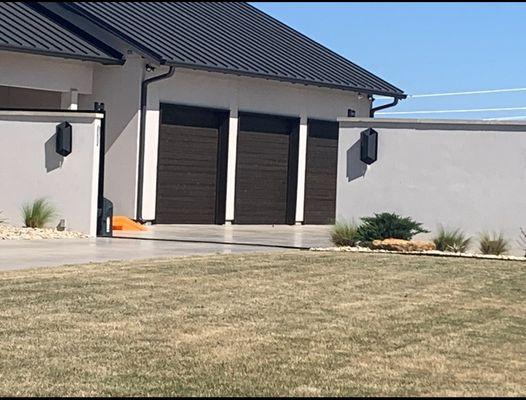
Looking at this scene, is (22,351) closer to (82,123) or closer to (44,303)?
(44,303)

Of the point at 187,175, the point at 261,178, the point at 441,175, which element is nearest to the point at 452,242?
the point at 441,175

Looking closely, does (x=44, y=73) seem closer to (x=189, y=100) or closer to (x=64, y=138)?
(x=189, y=100)

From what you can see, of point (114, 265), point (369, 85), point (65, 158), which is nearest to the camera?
point (114, 265)

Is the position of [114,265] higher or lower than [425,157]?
lower

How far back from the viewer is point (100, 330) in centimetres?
995

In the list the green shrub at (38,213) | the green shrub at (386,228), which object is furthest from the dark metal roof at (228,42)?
the green shrub at (386,228)

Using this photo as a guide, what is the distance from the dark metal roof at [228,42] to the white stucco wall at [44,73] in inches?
48.0

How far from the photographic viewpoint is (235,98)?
1093 inches

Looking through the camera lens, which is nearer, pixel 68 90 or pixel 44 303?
pixel 44 303

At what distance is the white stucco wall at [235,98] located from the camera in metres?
25.7

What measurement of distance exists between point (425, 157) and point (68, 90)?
30.8 ft

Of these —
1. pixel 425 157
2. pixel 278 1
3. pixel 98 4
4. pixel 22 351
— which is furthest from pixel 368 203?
pixel 278 1

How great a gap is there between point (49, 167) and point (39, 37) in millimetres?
4438

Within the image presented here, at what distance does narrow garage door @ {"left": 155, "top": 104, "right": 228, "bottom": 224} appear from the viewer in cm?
2616
